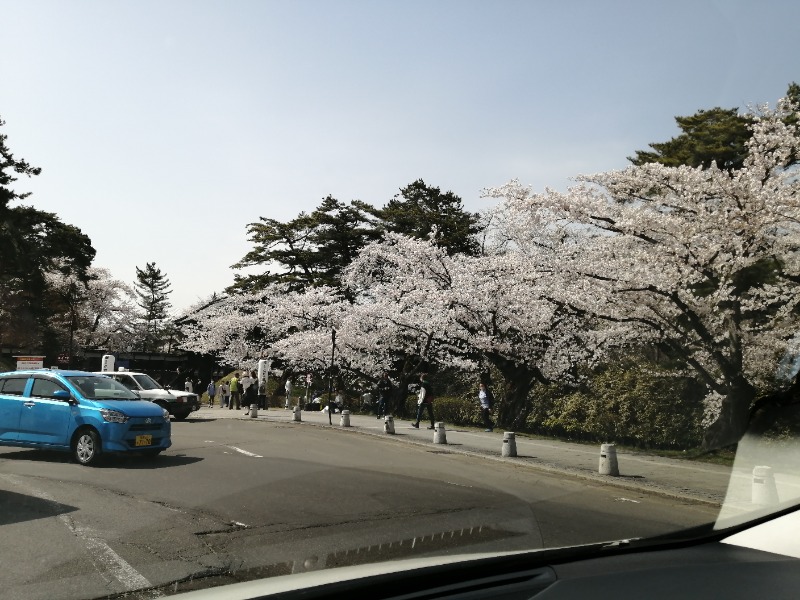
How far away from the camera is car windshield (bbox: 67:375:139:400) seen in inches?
485

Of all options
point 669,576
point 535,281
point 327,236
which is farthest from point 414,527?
point 327,236

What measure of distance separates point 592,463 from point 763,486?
675 cm

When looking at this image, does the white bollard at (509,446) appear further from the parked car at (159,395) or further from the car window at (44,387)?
the parked car at (159,395)

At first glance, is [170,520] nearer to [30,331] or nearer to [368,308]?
[368,308]

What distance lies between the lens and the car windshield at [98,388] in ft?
40.4

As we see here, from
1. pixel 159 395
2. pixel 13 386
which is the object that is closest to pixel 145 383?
pixel 159 395

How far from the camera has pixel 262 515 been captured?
771 cm

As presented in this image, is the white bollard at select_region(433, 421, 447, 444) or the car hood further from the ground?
the car hood

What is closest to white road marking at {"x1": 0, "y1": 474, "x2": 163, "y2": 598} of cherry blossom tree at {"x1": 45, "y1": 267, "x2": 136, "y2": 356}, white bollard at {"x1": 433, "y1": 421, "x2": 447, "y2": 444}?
white bollard at {"x1": 433, "y1": 421, "x2": 447, "y2": 444}

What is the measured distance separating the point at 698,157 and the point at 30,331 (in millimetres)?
40628

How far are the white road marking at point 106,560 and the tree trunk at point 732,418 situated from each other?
1365cm

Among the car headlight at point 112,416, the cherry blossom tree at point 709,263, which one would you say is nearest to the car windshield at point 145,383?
the car headlight at point 112,416

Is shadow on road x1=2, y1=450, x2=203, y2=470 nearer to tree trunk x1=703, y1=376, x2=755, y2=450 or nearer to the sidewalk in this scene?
the sidewalk

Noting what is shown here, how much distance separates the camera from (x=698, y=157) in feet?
83.7
